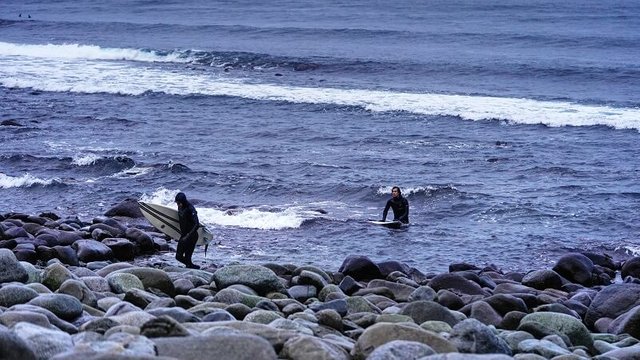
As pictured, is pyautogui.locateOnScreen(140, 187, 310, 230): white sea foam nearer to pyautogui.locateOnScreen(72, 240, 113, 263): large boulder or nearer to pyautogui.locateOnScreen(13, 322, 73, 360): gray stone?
pyautogui.locateOnScreen(72, 240, 113, 263): large boulder

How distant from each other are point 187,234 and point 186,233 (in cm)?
11

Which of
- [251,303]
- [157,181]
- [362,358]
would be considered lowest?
[157,181]

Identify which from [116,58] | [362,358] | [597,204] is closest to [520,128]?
[597,204]

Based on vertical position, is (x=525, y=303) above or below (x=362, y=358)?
below

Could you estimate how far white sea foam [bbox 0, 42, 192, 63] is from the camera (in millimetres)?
50625

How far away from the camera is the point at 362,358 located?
7.32 metres

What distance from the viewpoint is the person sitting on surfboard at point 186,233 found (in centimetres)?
1588

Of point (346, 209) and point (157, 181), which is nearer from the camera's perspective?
point (346, 209)

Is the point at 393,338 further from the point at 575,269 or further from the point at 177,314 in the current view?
the point at 575,269

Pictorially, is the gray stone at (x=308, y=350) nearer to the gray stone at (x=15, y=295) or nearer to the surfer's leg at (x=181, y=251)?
the gray stone at (x=15, y=295)

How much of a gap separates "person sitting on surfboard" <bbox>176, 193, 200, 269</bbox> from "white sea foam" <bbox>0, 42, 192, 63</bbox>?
33838 millimetres

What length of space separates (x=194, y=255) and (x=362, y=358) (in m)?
10.3

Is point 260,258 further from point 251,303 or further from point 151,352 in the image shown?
point 151,352

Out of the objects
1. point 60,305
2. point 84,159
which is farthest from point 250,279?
point 84,159
